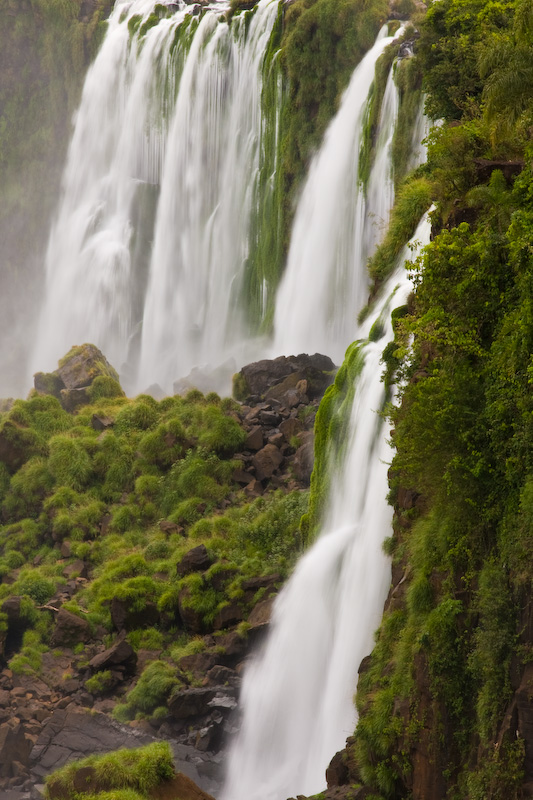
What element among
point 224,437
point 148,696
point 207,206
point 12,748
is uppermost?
point 207,206

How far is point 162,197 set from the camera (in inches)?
1455

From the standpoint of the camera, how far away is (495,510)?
30.8ft

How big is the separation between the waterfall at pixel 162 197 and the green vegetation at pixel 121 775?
21.6 m

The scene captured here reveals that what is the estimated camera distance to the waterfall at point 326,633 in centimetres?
1306

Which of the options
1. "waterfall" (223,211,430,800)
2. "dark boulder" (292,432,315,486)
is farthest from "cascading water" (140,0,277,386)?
"waterfall" (223,211,430,800)

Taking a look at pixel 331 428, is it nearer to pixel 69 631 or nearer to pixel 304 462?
pixel 304 462

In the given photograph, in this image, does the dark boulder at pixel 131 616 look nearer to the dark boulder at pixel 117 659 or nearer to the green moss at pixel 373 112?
the dark boulder at pixel 117 659

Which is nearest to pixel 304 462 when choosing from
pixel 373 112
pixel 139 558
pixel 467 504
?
pixel 139 558

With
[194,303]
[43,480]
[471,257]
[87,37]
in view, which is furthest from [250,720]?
[87,37]

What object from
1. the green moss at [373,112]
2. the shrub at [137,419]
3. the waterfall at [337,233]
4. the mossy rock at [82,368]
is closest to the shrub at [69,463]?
the shrub at [137,419]

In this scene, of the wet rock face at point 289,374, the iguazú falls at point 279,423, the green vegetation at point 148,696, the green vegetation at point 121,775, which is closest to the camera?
the iguazú falls at point 279,423

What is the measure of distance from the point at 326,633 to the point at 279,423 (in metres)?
9.19

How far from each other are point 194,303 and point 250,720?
22736 mm

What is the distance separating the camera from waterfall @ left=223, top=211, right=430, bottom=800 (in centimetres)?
1306
